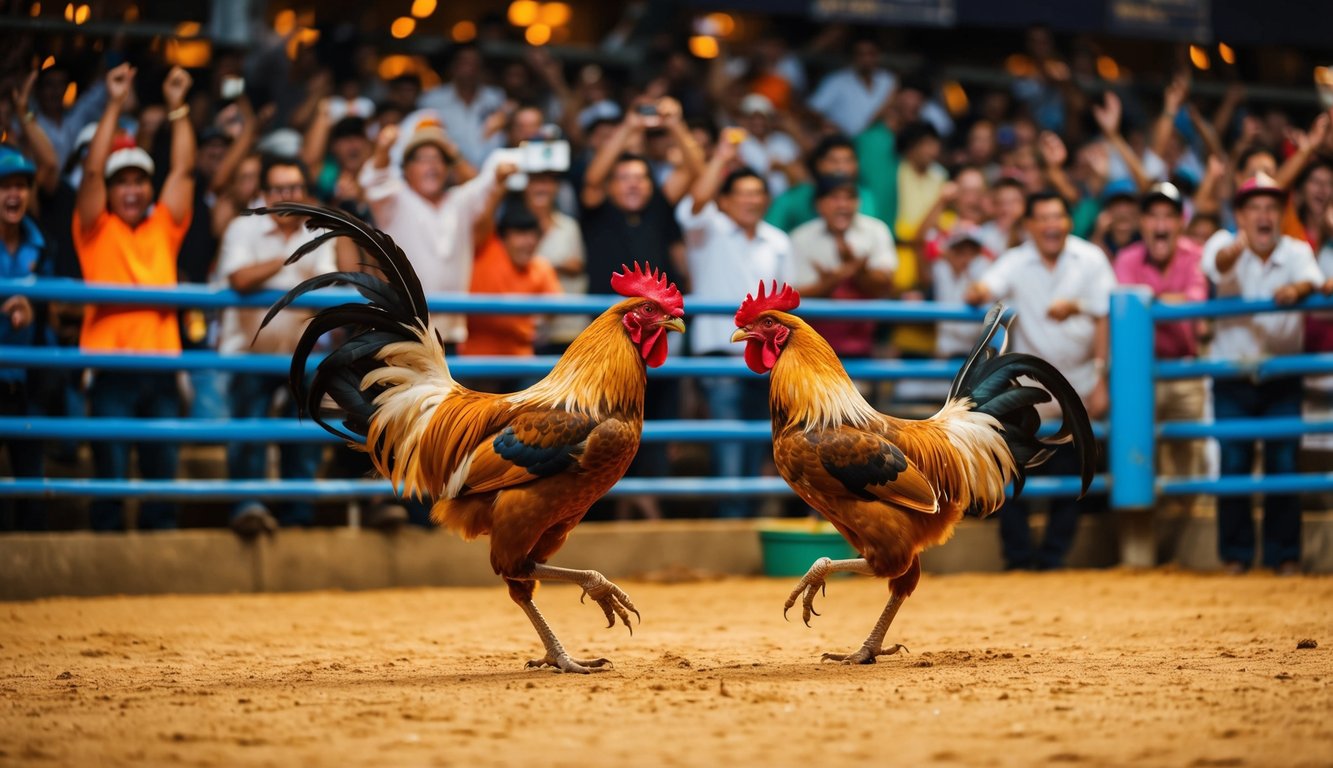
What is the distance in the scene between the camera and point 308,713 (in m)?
4.64

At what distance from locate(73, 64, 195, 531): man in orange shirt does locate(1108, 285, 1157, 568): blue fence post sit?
5.50 metres

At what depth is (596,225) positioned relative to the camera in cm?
968

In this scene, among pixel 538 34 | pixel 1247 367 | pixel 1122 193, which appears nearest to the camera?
pixel 1247 367

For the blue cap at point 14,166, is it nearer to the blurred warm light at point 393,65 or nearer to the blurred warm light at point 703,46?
the blurred warm light at point 393,65

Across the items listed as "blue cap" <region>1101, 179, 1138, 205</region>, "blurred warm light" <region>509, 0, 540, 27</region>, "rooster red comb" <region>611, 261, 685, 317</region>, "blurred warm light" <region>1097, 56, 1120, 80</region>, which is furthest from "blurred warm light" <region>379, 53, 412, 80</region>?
"rooster red comb" <region>611, 261, 685, 317</region>

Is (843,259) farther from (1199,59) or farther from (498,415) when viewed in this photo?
(1199,59)

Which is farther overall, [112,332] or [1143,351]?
[1143,351]

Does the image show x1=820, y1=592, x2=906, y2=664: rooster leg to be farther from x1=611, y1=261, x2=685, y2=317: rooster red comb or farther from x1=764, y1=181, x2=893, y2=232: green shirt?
x1=764, y1=181, x2=893, y2=232: green shirt

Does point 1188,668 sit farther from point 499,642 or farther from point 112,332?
point 112,332

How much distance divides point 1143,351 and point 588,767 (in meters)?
6.32

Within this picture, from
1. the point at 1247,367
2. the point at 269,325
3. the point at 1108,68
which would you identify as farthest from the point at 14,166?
the point at 1108,68

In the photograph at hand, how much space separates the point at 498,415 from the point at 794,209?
5605 mm

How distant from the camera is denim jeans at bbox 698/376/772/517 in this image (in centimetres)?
936

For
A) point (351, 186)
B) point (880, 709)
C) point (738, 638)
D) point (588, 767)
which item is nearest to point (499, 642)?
point (738, 638)
